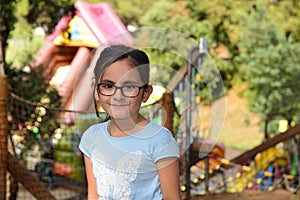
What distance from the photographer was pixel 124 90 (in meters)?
1.93

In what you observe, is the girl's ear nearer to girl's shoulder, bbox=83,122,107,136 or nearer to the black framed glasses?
the black framed glasses

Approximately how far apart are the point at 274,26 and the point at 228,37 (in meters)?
3.79

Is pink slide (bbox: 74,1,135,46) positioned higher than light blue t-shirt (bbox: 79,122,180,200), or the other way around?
pink slide (bbox: 74,1,135,46)

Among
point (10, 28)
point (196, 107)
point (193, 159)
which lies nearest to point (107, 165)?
point (193, 159)

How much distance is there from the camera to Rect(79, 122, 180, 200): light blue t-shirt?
6.25 ft

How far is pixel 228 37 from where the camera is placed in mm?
23859

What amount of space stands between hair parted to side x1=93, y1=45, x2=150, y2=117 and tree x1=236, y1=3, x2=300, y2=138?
1709cm

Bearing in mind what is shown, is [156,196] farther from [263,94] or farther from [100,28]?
[263,94]

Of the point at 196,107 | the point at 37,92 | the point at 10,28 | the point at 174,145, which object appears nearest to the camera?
the point at 174,145

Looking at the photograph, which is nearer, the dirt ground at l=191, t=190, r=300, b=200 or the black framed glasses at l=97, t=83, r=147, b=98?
the black framed glasses at l=97, t=83, r=147, b=98

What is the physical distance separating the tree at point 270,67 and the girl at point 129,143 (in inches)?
674

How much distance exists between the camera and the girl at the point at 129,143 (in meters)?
1.91

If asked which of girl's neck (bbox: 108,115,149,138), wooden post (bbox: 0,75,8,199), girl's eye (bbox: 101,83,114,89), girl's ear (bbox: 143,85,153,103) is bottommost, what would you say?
wooden post (bbox: 0,75,8,199)

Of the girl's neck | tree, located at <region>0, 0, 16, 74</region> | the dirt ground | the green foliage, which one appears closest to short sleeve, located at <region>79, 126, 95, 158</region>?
the girl's neck
